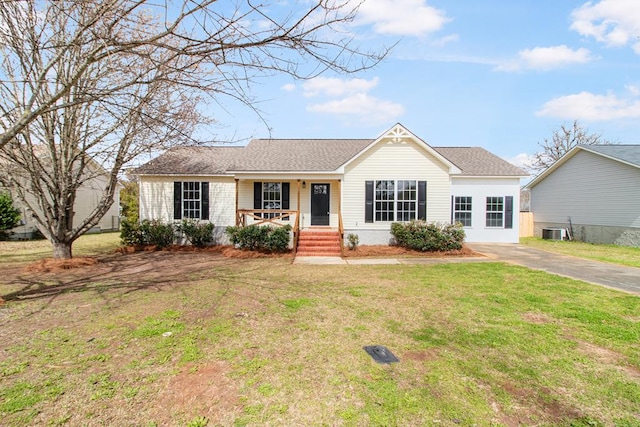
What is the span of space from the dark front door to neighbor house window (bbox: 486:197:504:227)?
817cm

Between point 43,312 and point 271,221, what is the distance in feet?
27.9

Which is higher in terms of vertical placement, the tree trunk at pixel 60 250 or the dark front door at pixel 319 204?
the dark front door at pixel 319 204

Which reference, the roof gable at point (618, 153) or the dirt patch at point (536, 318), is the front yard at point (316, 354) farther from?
the roof gable at point (618, 153)

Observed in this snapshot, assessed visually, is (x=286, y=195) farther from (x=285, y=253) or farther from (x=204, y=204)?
(x=204, y=204)

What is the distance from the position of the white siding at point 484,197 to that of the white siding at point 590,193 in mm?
4738

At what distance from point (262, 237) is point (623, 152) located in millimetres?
18533

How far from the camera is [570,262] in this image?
1084 cm

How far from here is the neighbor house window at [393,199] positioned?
45.1 feet

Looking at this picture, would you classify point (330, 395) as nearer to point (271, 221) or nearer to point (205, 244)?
point (271, 221)

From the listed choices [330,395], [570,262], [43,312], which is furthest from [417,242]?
[43,312]

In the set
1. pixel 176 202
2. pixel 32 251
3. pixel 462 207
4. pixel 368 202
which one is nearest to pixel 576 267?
pixel 462 207

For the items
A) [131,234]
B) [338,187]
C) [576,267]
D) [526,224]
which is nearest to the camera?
[576,267]

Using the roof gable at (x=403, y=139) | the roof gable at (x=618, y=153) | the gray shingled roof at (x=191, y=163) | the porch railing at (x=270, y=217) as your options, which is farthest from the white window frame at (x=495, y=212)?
the gray shingled roof at (x=191, y=163)

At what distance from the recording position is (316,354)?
13.0ft
